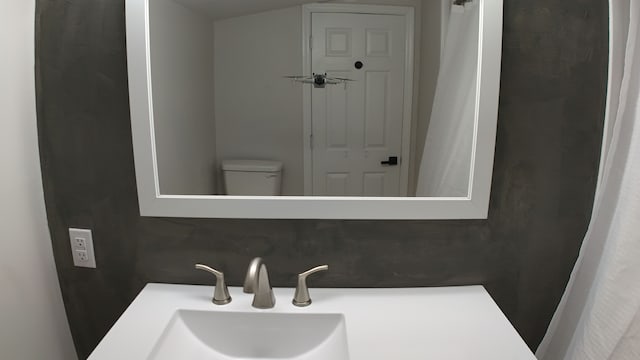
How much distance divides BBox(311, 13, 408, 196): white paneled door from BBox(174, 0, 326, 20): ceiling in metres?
0.13

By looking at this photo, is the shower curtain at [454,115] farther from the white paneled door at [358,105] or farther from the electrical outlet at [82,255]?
the electrical outlet at [82,255]

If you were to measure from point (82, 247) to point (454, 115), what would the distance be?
43.6 inches

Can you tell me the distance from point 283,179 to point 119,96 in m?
0.49

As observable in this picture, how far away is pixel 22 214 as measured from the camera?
43.3 inches

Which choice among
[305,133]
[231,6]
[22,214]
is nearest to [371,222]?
[305,133]

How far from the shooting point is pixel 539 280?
1.16 metres

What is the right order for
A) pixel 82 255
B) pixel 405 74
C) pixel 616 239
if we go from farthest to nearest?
pixel 82 255 → pixel 405 74 → pixel 616 239

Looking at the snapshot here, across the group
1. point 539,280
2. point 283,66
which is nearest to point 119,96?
point 283,66

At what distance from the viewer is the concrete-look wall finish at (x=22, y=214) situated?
1034 millimetres

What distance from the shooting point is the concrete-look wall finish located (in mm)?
1034

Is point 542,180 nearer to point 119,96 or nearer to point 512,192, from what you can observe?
point 512,192

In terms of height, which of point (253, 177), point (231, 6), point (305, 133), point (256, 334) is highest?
point (231, 6)

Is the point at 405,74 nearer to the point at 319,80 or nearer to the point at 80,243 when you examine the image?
the point at 319,80

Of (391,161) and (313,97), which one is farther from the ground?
(313,97)
